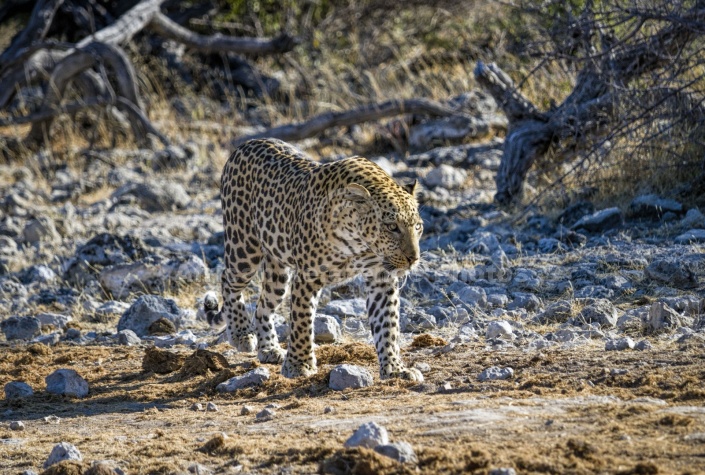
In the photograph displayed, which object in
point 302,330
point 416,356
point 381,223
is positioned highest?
point 381,223

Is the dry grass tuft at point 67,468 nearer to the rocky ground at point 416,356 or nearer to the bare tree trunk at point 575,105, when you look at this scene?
the rocky ground at point 416,356

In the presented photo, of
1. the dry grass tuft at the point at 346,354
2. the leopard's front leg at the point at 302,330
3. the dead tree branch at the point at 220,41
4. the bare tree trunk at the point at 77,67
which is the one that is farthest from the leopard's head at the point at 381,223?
the dead tree branch at the point at 220,41

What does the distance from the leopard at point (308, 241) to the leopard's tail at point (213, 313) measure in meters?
0.12

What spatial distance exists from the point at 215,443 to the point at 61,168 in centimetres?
1185

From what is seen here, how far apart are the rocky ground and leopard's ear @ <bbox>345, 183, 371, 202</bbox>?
1.05 meters

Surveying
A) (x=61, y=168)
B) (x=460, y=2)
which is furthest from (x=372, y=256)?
(x=460, y=2)

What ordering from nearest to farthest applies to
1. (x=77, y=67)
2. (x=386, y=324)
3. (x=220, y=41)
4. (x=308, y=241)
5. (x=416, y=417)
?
(x=416, y=417) < (x=386, y=324) < (x=308, y=241) < (x=77, y=67) < (x=220, y=41)

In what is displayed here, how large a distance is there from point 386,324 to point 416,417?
1.29 m

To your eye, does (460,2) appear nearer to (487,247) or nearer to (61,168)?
(61,168)

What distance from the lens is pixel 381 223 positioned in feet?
20.6

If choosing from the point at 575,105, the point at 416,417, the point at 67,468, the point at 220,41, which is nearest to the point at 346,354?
the point at 416,417

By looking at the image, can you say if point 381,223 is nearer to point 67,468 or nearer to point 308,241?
point 308,241

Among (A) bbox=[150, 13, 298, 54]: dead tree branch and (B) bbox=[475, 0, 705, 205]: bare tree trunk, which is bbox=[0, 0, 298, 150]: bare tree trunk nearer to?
(A) bbox=[150, 13, 298, 54]: dead tree branch

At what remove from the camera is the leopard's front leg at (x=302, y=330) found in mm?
6738
